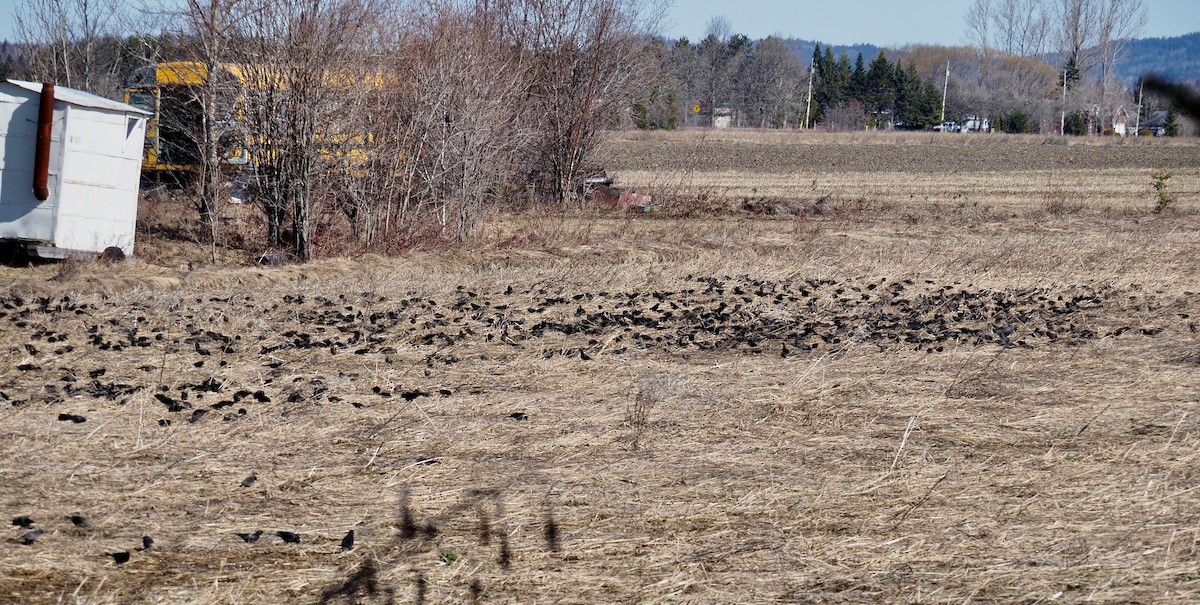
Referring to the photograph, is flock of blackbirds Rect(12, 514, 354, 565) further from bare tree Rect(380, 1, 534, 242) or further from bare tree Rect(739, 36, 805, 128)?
bare tree Rect(739, 36, 805, 128)

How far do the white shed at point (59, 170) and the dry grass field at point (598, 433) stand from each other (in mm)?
466

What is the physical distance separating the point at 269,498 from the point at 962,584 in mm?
3151

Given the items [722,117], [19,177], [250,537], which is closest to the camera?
[250,537]

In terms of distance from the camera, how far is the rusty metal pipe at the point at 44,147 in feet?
41.4

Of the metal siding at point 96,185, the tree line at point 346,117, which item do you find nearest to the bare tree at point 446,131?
the tree line at point 346,117

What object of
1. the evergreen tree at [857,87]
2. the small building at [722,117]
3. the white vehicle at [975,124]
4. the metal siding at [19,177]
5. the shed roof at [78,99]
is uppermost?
the evergreen tree at [857,87]

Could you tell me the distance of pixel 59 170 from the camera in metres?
12.7

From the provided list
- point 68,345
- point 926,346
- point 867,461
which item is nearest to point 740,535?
point 867,461

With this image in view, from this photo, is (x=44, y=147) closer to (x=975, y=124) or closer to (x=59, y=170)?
(x=59, y=170)

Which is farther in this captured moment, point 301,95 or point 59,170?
point 301,95

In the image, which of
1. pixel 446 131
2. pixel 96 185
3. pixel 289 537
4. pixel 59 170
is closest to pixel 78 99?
pixel 59 170

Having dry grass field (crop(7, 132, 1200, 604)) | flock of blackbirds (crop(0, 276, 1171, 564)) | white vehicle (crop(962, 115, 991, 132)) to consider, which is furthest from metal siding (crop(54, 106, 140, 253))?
white vehicle (crop(962, 115, 991, 132))

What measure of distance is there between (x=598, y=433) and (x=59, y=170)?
353 inches

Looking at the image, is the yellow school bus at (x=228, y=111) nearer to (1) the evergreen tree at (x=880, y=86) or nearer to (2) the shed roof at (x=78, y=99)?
(2) the shed roof at (x=78, y=99)
